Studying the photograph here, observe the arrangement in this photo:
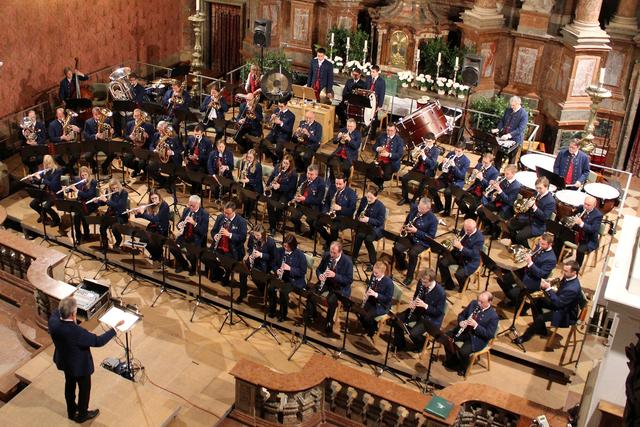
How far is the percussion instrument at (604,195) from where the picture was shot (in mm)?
12133

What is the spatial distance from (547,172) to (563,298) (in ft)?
8.36

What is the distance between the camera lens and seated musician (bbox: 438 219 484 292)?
1120 centimetres

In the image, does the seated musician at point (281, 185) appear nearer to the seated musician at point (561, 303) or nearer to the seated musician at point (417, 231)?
the seated musician at point (417, 231)

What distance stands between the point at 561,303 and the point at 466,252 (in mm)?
1518

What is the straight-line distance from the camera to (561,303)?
34.1ft

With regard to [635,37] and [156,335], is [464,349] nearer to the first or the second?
[156,335]

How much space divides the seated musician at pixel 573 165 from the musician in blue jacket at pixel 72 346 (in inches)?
291

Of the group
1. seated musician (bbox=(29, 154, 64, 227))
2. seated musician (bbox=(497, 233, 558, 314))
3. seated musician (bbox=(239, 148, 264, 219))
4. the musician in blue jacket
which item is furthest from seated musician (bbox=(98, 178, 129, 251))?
seated musician (bbox=(497, 233, 558, 314))

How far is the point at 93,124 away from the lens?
14.5 meters

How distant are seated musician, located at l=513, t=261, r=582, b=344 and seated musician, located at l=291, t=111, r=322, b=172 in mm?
4767

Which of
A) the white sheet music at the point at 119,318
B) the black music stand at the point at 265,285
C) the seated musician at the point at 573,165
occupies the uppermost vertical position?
the seated musician at the point at 573,165

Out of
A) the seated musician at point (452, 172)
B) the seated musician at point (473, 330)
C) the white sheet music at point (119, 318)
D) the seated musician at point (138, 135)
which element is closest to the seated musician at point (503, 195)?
the seated musician at point (452, 172)

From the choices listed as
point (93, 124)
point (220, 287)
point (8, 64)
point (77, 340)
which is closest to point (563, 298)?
point (220, 287)

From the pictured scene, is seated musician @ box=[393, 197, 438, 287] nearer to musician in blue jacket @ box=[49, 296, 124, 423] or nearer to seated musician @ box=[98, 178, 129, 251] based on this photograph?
seated musician @ box=[98, 178, 129, 251]
